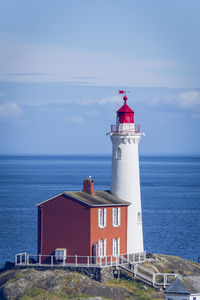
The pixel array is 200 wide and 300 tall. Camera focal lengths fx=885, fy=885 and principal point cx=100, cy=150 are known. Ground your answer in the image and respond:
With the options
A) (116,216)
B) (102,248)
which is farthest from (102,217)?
(102,248)

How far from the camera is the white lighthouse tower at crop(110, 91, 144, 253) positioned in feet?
163

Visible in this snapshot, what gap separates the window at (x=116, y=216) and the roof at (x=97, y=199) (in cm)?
34

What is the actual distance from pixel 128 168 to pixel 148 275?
6.45 metres

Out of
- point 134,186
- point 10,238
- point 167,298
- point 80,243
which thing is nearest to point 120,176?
point 134,186

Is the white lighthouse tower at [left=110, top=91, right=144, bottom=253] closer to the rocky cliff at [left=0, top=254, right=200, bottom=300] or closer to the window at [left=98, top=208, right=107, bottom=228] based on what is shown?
the window at [left=98, top=208, right=107, bottom=228]

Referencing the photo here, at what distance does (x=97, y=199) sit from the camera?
48.1 m

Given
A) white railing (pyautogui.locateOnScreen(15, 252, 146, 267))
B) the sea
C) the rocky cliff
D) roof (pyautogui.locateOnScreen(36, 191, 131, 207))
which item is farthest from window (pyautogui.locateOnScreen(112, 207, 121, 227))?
the sea

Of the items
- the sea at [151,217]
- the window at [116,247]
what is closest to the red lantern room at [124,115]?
the window at [116,247]

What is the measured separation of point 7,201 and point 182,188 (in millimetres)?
39319

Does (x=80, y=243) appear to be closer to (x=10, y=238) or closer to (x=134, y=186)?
(x=134, y=186)

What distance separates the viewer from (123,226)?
161ft

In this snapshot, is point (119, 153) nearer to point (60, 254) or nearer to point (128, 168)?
point (128, 168)

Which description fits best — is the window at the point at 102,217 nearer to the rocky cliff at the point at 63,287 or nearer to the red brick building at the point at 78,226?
the red brick building at the point at 78,226

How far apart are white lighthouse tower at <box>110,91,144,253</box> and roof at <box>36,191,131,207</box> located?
600mm
